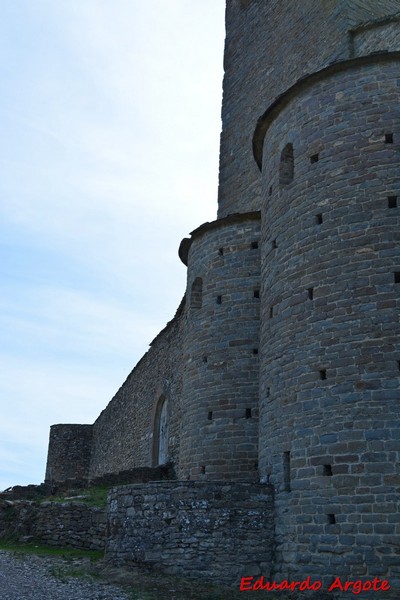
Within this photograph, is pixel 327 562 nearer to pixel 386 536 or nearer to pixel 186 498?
pixel 386 536

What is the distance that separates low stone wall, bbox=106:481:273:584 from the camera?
32.9 feet

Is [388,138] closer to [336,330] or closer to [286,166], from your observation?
[286,166]

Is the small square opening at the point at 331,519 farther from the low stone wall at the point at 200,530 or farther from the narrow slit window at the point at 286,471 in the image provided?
the low stone wall at the point at 200,530

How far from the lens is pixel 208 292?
1448 centimetres

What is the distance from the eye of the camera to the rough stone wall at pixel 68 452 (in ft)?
114

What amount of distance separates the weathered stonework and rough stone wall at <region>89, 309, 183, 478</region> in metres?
5.65

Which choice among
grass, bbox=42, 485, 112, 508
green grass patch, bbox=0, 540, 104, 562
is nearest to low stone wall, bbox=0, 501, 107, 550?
green grass patch, bbox=0, 540, 104, 562

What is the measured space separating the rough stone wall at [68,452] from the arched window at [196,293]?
21.8m

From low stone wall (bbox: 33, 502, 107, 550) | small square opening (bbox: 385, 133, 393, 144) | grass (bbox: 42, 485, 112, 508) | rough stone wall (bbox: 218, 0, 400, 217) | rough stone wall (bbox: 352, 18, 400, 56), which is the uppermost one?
rough stone wall (bbox: 218, 0, 400, 217)

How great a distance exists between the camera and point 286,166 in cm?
1198

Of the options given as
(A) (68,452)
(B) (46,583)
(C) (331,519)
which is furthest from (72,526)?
(A) (68,452)

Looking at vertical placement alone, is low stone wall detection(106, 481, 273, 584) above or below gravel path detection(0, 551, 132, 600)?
above

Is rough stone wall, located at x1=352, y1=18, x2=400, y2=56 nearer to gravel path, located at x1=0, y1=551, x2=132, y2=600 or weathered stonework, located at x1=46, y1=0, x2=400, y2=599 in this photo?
weathered stonework, located at x1=46, y1=0, x2=400, y2=599

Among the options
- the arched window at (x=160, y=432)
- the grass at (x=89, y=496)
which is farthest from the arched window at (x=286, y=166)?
the arched window at (x=160, y=432)
